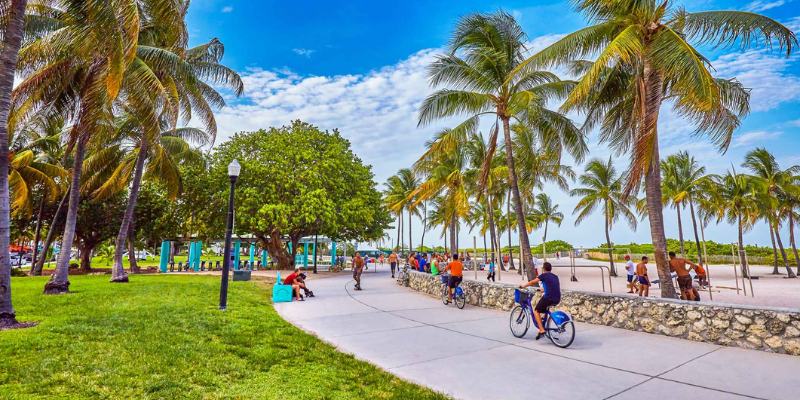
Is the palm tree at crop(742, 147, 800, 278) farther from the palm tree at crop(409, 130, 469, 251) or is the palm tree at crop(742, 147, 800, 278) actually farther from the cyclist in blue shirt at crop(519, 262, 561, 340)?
the cyclist in blue shirt at crop(519, 262, 561, 340)

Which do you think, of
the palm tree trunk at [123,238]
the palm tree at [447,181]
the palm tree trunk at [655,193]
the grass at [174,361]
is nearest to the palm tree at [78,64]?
the palm tree trunk at [123,238]

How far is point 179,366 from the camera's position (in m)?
5.41

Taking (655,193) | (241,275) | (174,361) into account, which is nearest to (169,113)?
(241,275)

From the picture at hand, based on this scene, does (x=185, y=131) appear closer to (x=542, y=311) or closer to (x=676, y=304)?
(x=542, y=311)

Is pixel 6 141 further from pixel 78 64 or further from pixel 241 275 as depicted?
pixel 241 275

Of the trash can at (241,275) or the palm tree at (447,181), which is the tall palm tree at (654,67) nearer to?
the palm tree at (447,181)

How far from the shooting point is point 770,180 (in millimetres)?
29266

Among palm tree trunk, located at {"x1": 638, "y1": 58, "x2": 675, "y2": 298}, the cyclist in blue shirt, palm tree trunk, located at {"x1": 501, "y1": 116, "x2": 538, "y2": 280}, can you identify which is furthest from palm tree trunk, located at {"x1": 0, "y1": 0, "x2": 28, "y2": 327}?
palm tree trunk, located at {"x1": 638, "y1": 58, "x2": 675, "y2": 298}

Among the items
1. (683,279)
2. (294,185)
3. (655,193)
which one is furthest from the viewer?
(294,185)

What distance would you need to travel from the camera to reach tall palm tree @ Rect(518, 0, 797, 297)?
8766 mm

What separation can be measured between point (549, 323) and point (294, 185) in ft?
77.8

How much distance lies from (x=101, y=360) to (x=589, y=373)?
6811 mm

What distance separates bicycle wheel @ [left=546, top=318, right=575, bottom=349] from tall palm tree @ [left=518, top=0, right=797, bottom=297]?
3916 mm

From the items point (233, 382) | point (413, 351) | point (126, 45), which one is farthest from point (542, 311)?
point (126, 45)
